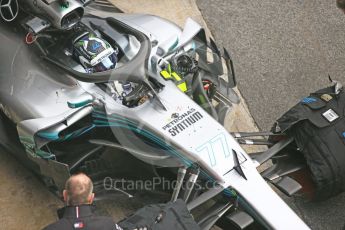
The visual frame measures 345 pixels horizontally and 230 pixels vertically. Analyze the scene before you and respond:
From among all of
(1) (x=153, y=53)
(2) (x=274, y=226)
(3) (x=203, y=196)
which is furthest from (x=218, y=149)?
(1) (x=153, y=53)

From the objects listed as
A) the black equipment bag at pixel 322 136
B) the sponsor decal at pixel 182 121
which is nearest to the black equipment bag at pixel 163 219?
the sponsor decal at pixel 182 121

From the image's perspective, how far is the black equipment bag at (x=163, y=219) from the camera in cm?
419

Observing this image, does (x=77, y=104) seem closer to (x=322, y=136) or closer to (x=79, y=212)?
(x=79, y=212)

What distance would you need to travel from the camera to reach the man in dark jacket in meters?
3.72

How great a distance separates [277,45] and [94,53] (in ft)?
9.45

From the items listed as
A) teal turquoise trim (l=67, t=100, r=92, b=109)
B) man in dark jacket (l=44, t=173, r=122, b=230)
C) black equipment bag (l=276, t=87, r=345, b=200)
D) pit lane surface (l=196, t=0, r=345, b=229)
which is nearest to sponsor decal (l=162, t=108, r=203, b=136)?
teal turquoise trim (l=67, t=100, r=92, b=109)

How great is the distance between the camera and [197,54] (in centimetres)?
561

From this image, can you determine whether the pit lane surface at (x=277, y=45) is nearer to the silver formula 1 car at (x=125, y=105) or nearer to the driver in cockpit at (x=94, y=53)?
the silver formula 1 car at (x=125, y=105)

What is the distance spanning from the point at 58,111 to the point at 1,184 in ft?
4.05

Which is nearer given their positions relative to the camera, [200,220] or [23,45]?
[200,220]

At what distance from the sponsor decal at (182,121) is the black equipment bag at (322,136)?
0.87 m

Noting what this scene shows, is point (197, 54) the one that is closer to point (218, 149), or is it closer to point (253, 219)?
point (218, 149)

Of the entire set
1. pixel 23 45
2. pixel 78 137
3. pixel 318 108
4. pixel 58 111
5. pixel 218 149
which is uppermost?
pixel 23 45

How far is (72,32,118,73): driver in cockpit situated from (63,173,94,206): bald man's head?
1.45 metres
